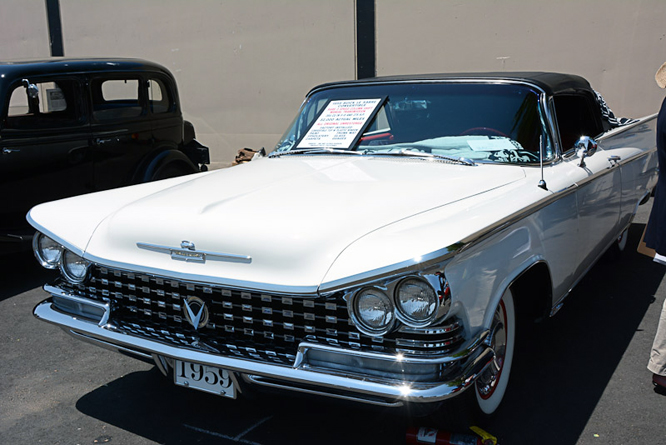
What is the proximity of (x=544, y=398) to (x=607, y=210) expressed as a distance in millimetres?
1466

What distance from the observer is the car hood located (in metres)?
2.23

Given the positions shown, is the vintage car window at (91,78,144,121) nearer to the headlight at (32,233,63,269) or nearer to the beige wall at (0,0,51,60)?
the headlight at (32,233,63,269)

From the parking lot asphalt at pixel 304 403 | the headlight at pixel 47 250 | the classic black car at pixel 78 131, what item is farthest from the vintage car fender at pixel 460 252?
the classic black car at pixel 78 131

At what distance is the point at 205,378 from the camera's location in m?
2.42

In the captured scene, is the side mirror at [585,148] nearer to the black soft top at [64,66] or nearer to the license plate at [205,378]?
the license plate at [205,378]

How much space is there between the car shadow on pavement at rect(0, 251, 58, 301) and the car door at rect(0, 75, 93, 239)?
471 mm

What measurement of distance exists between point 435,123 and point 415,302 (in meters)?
1.62

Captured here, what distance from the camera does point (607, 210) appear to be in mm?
3875

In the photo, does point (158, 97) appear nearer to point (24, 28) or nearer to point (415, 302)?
point (415, 302)

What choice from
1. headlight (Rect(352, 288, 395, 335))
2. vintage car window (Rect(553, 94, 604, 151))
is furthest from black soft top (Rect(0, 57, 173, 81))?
headlight (Rect(352, 288, 395, 335))

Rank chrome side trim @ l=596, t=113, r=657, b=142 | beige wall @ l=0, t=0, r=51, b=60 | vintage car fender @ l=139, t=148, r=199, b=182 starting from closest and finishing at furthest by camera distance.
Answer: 1. chrome side trim @ l=596, t=113, r=657, b=142
2. vintage car fender @ l=139, t=148, r=199, b=182
3. beige wall @ l=0, t=0, r=51, b=60

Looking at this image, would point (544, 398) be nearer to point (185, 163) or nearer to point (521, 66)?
point (185, 163)

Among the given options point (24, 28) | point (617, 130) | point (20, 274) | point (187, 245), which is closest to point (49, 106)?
point (20, 274)

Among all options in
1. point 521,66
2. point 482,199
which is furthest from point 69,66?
point 521,66
